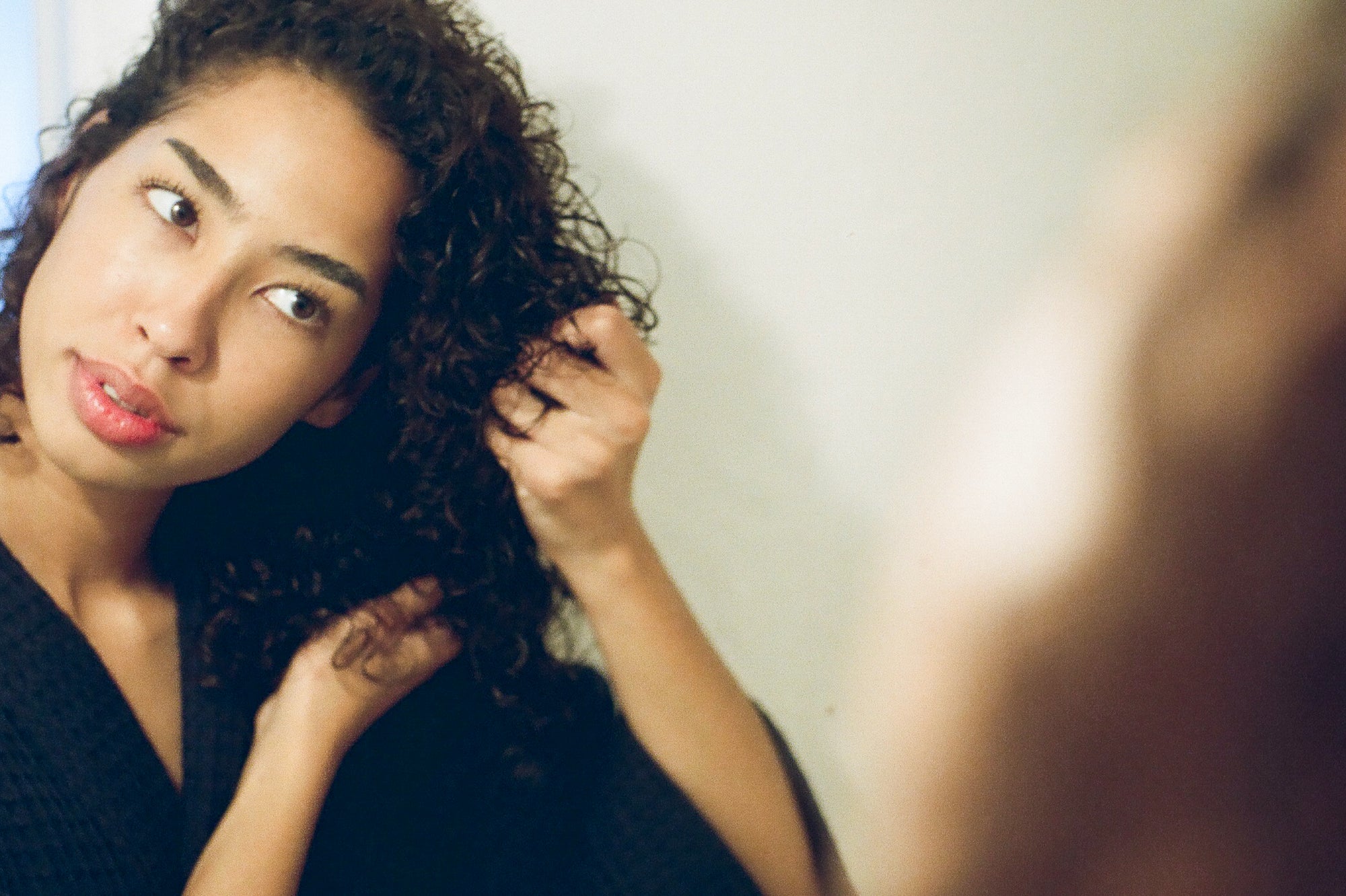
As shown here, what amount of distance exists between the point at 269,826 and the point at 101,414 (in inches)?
13.0

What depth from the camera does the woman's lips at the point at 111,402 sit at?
489mm

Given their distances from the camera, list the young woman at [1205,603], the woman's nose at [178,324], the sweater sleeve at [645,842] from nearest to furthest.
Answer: the young woman at [1205,603] → the woman's nose at [178,324] → the sweater sleeve at [645,842]

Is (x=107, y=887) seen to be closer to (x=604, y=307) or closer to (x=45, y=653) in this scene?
(x=45, y=653)

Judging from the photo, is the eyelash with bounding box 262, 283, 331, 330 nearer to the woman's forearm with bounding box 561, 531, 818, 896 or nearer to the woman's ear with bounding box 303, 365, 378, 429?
the woman's ear with bounding box 303, 365, 378, 429

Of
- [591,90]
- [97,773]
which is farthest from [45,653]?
[591,90]

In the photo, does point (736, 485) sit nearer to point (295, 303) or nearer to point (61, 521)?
point (295, 303)

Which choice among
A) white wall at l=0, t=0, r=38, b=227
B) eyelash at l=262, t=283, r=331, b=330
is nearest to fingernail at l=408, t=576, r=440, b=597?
eyelash at l=262, t=283, r=331, b=330

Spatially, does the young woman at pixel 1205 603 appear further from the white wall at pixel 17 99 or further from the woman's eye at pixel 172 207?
the white wall at pixel 17 99

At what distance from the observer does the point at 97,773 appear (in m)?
0.56

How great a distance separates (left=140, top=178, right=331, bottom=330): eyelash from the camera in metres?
0.51

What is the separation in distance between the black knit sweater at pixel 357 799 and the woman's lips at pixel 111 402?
18cm

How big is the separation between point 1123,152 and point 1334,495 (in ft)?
1.36

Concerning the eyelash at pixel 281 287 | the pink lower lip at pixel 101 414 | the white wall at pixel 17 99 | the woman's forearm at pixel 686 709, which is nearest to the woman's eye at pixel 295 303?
the eyelash at pixel 281 287

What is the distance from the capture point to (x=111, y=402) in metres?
0.49
